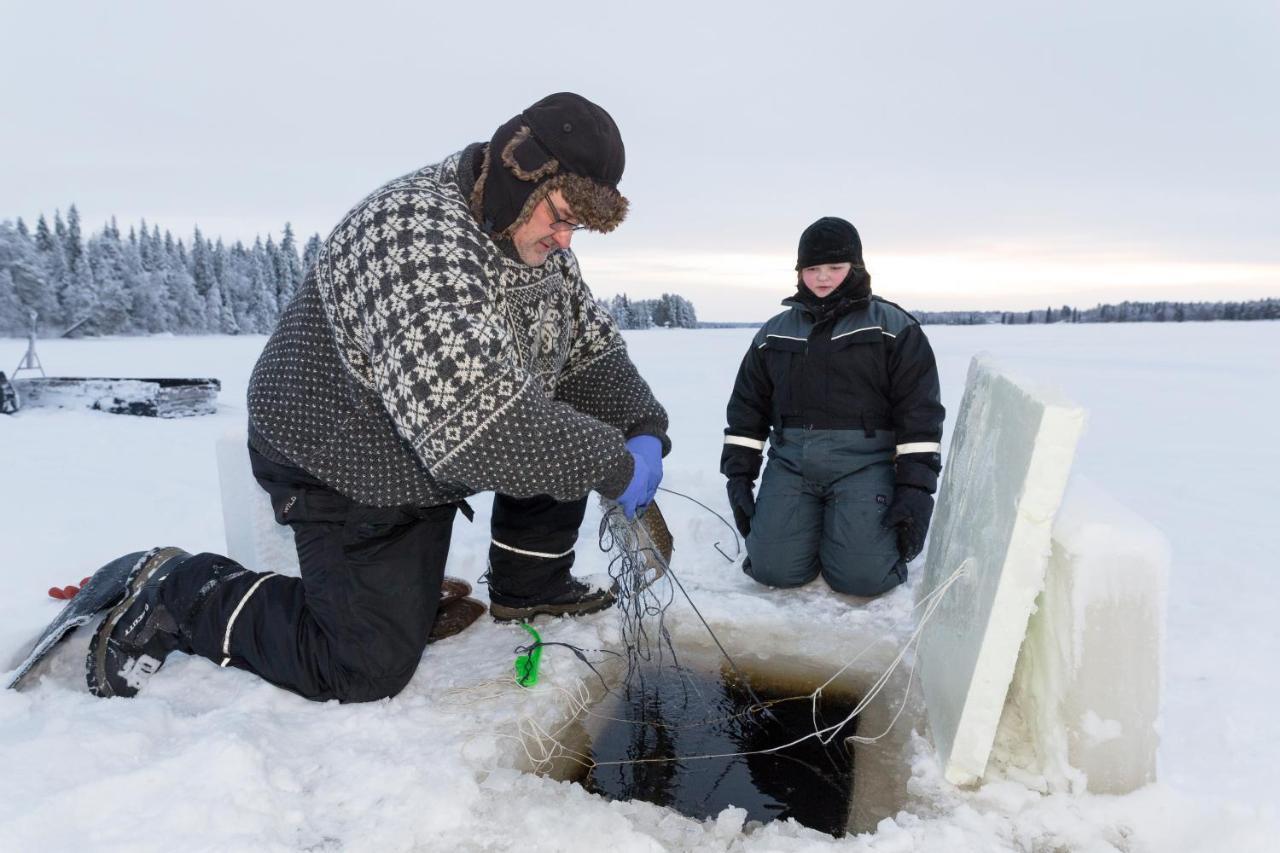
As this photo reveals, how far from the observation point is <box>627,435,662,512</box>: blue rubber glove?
8.06ft

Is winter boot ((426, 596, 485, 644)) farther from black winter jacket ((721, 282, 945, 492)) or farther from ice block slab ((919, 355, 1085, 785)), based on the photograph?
ice block slab ((919, 355, 1085, 785))

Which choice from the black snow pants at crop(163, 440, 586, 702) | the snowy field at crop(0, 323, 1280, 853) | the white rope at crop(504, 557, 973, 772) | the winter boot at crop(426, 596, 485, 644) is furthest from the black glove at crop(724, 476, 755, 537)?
the black snow pants at crop(163, 440, 586, 702)

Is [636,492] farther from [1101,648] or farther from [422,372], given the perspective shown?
[1101,648]

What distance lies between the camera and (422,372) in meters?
1.81

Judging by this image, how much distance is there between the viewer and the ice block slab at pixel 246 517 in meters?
2.83

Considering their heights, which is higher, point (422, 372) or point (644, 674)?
point (422, 372)

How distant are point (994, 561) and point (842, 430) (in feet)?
4.68

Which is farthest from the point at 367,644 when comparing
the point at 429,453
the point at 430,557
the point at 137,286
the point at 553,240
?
the point at 137,286

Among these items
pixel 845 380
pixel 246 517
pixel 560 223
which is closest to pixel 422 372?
pixel 560 223

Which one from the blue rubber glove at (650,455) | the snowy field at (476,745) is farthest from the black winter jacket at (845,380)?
the blue rubber glove at (650,455)

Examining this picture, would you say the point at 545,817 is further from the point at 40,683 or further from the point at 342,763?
the point at 40,683

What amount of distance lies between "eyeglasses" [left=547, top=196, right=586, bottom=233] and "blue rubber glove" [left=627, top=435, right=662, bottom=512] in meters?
0.73

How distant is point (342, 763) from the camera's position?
73.9 inches

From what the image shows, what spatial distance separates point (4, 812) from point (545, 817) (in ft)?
3.62
